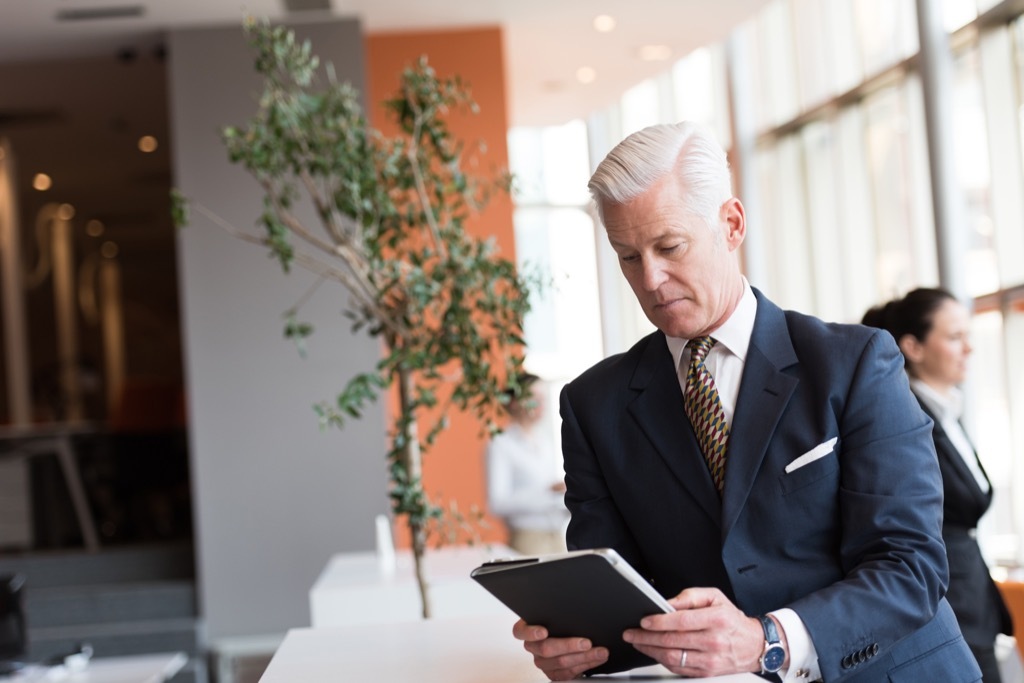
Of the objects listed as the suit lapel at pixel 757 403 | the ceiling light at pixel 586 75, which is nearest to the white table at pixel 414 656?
the suit lapel at pixel 757 403

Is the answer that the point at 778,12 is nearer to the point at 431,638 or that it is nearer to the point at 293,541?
the point at 293,541

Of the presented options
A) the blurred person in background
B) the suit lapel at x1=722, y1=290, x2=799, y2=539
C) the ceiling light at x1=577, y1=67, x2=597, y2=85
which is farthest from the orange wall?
the suit lapel at x1=722, y1=290, x2=799, y2=539

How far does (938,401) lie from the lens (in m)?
3.70

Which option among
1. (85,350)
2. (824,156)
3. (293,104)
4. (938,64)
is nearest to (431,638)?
(293,104)

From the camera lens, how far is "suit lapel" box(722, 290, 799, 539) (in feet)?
6.24

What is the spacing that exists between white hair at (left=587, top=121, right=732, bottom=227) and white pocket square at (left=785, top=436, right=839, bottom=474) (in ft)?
1.19

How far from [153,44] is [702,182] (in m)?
6.52

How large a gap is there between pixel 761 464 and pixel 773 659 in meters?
0.29

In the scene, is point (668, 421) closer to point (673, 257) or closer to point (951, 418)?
point (673, 257)

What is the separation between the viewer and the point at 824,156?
9.09 meters

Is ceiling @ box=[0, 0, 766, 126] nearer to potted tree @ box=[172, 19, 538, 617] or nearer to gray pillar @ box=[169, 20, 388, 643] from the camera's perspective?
gray pillar @ box=[169, 20, 388, 643]

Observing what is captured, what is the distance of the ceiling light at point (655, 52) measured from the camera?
911 cm


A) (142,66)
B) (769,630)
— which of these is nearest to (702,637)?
(769,630)

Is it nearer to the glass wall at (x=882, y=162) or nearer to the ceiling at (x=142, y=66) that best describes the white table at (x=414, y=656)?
the glass wall at (x=882, y=162)
